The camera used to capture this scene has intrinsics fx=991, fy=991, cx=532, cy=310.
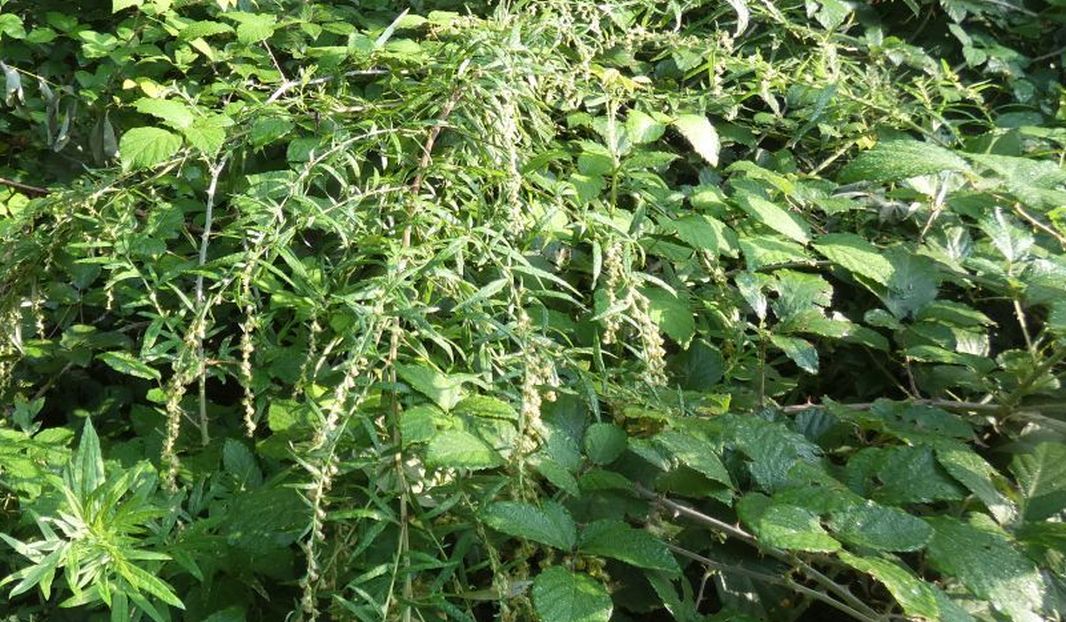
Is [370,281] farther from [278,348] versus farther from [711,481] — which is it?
[711,481]

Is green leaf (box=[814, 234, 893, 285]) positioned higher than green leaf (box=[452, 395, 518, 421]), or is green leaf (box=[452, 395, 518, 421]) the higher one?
green leaf (box=[452, 395, 518, 421])

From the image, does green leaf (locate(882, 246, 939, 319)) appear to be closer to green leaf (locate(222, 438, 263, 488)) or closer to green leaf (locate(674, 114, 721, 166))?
green leaf (locate(674, 114, 721, 166))

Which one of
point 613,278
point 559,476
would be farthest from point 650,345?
point 559,476

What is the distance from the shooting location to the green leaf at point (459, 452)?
1004mm

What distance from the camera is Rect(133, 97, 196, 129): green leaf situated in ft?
4.92

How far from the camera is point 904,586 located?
965 millimetres

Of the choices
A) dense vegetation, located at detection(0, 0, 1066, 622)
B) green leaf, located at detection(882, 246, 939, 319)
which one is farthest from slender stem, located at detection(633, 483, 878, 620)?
green leaf, located at detection(882, 246, 939, 319)

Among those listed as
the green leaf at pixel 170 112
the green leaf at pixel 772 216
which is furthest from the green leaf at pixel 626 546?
the green leaf at pixel 170 112

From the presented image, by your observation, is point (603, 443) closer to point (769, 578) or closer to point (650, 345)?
point (650, 345)

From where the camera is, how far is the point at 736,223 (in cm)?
165

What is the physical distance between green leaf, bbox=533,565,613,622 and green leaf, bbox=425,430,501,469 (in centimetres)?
13

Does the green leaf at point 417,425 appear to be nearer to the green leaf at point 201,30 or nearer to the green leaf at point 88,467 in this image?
the green leaf at point 88,467

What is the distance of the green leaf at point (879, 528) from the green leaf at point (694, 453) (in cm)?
13

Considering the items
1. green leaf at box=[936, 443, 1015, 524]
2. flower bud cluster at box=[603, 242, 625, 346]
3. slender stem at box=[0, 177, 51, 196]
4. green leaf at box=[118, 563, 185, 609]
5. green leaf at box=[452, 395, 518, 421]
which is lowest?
slender stem at box=[0, 177, 51, 196]
